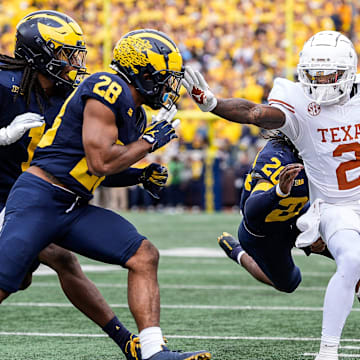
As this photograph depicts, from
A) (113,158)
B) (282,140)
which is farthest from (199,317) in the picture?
(113,158)

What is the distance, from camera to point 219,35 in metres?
16.4

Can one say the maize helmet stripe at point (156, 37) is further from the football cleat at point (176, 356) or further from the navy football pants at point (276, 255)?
the navy football pants at point (276, 255)

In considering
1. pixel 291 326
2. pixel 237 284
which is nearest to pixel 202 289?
pixel 237 284

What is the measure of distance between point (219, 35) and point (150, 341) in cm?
1381

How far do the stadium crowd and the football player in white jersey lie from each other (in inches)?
475

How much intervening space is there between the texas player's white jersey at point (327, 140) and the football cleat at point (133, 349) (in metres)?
1.09

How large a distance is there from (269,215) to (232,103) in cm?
79

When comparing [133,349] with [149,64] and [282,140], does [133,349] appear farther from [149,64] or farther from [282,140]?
[282,140]

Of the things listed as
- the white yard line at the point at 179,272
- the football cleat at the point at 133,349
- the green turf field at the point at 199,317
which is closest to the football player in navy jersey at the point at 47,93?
the football cleat at the point at 133,349

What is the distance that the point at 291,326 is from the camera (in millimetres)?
4762

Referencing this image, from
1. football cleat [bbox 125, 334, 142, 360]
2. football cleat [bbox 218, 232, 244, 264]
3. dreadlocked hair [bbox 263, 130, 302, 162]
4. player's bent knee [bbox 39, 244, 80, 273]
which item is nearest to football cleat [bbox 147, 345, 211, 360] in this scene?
football cleat [bbox 125, 334, 142, 360]

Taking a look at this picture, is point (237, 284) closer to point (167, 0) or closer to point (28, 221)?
point (28, 221)

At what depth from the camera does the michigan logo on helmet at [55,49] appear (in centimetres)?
378

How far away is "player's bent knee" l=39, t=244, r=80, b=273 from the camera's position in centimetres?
380
